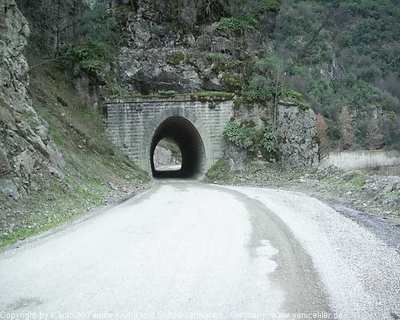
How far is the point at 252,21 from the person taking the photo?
29.3m

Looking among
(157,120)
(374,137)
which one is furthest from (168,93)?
(374,137)

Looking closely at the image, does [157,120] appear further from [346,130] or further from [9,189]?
[346,130]

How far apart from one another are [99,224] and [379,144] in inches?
2150

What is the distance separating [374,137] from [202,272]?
189 ft

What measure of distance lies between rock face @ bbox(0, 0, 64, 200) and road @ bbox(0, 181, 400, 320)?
1.78 m

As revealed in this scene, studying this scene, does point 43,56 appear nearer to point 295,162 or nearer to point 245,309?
point 295,162

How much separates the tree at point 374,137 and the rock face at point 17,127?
51290 mm

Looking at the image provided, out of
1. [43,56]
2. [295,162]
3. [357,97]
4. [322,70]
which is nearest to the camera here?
[43,56]

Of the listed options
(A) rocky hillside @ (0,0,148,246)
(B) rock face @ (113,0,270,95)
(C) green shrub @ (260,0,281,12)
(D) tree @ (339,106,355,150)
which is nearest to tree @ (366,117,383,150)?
(D) tree @ (339,106,355,150)

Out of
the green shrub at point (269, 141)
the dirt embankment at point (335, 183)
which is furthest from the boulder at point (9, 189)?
the green shrub at point (269, 141)

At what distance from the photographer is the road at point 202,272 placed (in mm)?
3928

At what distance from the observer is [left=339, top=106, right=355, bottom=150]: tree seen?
59250 millimetres

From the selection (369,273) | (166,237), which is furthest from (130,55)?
(369,273)

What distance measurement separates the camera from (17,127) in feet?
33.0
